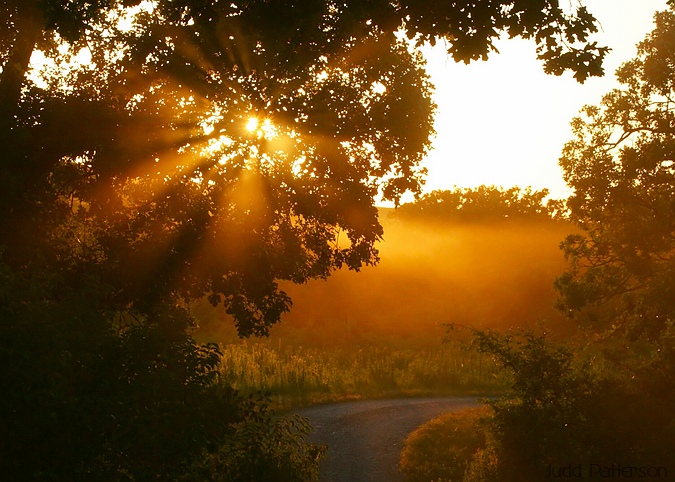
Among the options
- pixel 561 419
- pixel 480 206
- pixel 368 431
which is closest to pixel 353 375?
pixel 368 431

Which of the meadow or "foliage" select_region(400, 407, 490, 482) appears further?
the meadow

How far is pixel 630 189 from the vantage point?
24.7 meters

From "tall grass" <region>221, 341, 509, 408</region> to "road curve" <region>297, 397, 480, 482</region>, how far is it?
155 centimetres

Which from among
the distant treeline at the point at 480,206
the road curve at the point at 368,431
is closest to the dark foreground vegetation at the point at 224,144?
the road curve at the point at 368,431

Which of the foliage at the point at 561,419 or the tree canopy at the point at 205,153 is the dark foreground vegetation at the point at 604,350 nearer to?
the foliage at the point at 561,419

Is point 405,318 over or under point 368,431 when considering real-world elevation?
over

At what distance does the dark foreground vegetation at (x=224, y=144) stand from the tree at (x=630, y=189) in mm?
10267

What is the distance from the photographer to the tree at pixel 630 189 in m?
23.9

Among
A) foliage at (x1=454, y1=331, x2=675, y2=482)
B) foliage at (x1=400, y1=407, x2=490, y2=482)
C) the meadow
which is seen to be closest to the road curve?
foliage at (x1=400, y1=407, x2=490, y2=482)

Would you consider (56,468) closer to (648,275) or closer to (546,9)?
(546,9)

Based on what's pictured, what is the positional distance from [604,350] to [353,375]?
12.7 metres

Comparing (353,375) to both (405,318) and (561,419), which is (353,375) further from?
(405,318)

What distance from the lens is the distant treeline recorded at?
98.8m

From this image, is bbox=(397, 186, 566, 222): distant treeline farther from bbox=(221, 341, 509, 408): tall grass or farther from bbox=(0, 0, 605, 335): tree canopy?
bbox=(0, 0, 605, 335): tree canopy
